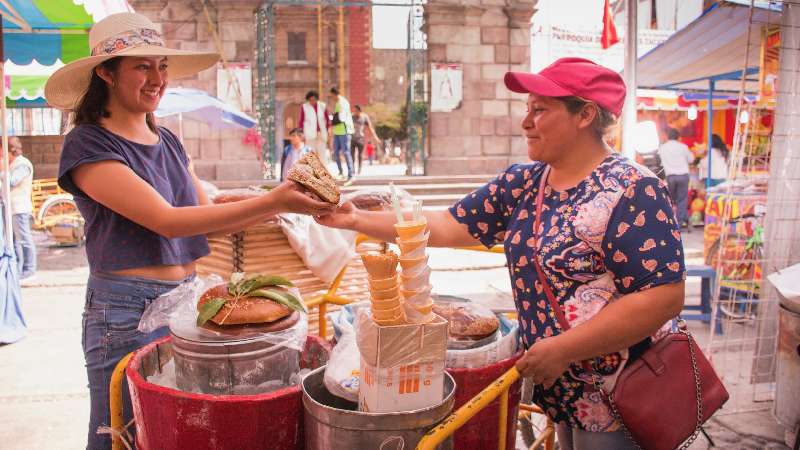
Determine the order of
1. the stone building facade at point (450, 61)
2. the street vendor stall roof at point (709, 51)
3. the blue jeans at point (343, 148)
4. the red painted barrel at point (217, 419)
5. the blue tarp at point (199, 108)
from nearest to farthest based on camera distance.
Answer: the red painted barrel at point (217, 419), the street vendor stall roof at point (709, 51), the blue tarp at point (199, 108), the stone building facade at point (450, 61), the blue jeans at point (343, 148)

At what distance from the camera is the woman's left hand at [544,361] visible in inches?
71.4

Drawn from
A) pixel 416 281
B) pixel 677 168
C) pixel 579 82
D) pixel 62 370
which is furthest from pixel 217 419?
pixel 677 168

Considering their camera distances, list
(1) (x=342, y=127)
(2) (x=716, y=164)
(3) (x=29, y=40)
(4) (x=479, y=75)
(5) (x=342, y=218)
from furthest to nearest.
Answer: (1) (x=342, y=127) < (4) (x=479, y=75) < (2) (x=716, y=164) < (3) (x=29, y=40) < (5) (x=342, y=218)

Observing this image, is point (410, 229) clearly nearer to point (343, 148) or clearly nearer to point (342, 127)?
point (342, 127)

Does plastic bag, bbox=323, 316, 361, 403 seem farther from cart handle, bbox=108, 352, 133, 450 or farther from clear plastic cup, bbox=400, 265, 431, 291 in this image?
cart handle, bbox=108, 352, 133, 450

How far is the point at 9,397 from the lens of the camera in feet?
14.9

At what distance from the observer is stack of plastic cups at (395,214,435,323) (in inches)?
60.2

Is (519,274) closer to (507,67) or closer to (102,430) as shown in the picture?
(102,430)

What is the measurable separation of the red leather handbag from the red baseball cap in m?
0.54

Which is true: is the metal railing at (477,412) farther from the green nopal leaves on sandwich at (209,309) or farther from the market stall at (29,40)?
the market stall at (29,40)

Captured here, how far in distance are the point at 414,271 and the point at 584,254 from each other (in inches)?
24.1

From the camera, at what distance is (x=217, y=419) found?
1.53m

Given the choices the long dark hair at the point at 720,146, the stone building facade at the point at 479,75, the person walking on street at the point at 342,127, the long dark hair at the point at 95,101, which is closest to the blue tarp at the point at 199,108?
the person walking on street at the point at 342,127

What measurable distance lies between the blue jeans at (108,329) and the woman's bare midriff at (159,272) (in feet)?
0.06
